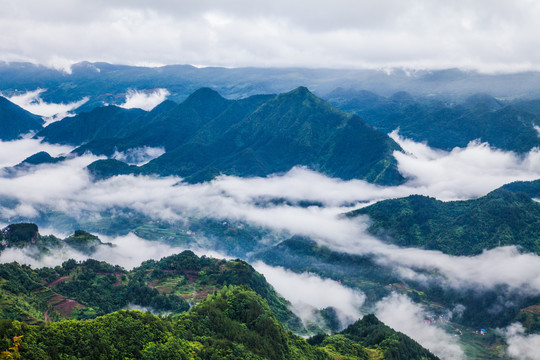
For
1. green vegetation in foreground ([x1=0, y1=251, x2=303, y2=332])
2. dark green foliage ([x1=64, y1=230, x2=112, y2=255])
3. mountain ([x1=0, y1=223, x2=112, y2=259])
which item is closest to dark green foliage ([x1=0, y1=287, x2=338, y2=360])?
green vegetation in foreground ([x1=0, y1=251, x2=303, y2=332])

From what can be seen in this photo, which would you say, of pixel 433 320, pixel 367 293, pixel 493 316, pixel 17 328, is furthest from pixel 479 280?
pixel 17 328

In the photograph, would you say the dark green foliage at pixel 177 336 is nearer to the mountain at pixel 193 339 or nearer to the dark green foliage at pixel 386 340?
the mountain at pixel 193 339

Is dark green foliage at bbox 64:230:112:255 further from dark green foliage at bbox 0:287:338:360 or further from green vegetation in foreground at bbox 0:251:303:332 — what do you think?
dark green foliage at bbox 0:287:338:360

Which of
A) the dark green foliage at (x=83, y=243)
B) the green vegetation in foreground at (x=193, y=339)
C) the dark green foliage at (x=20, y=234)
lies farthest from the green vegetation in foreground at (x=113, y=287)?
the green vegetation in foreground at (x=193, y=339)

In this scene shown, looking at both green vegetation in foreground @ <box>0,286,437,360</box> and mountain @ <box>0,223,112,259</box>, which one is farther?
mountain @ <box>0,223,112,259</box>

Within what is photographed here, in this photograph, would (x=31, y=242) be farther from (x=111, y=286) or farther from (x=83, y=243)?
(x=111, y=286)

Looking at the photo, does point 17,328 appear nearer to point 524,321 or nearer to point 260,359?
point 260,359

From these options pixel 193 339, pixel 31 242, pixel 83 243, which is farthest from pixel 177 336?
pixel 83 243

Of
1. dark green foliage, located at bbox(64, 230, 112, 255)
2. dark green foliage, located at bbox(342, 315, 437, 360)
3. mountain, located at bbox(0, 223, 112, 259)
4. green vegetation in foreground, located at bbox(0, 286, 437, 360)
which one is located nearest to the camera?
green vegetation in foreground, located at bbox(0, 286, 437, 360)
